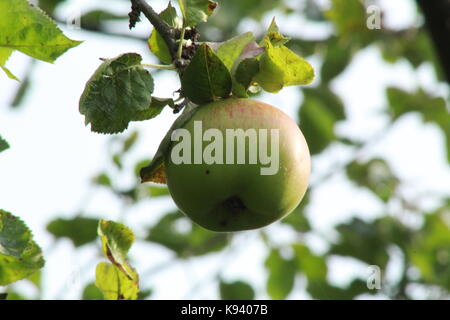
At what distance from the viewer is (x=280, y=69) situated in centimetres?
137

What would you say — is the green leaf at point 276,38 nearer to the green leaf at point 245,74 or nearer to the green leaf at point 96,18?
the green leaf at point 245,74

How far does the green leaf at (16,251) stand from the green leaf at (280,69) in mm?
516

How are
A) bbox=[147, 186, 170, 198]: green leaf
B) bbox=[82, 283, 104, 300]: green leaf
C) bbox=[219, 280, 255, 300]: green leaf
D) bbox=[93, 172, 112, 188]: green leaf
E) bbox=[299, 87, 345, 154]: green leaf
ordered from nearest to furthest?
bbox=[82, 283, 104, 300]: green leaf, bbox=[219, 280, 255, 300]: green leaf, bbox=[93, 172, 112, 188]: green leaf, bbox=[147, 186, 170, 198]: green leaf, bbox=[299, 87, 345, 154]: green leaf

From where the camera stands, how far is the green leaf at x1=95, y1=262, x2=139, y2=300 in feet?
4.97

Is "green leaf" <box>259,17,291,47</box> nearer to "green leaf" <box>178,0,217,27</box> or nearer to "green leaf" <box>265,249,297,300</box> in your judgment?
"green leaf" <box>178,0,217,27</box>

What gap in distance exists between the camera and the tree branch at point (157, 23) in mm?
1375

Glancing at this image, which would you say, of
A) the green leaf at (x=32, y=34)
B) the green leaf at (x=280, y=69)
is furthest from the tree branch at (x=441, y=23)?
Result: the green leaf at (x=32, y=34)

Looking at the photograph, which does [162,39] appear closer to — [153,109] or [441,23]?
[153,109]

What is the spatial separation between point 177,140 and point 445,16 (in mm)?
1919

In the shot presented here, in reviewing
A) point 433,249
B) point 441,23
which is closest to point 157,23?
point 441,23

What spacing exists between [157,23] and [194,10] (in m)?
0.08

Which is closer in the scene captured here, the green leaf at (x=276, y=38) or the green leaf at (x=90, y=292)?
the green leaf at (x=276, y=38)

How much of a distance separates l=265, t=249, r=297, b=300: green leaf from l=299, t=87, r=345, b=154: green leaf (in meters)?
0.50

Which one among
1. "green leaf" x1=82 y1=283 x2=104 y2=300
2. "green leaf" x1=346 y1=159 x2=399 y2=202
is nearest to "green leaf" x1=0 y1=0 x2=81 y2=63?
"green leaf" x1=82 y1=283 x2=104 y2=300
